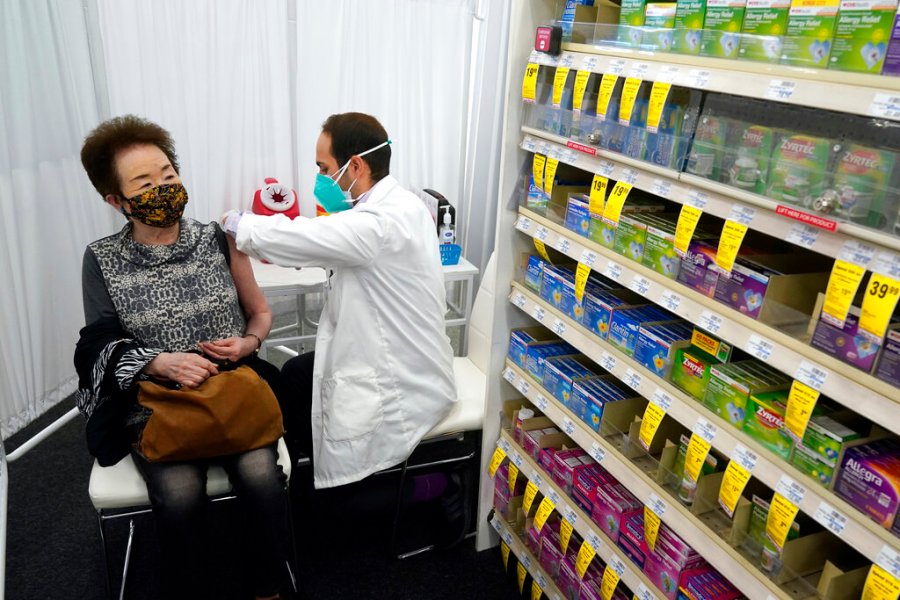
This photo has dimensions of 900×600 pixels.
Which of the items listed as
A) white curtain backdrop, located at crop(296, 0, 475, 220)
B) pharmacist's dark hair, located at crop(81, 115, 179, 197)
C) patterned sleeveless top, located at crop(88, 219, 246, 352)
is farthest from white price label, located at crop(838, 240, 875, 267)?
white curtain backdrop, located at crop(296, 0, 475, 220)

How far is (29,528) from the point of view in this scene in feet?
7.89

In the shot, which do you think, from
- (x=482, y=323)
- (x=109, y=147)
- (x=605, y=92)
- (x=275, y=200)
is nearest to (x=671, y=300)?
(x=605, y=92)

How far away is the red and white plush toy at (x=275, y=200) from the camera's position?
10.5 ft

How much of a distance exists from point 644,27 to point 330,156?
3.36ft

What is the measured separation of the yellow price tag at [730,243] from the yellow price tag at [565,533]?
970 millimetres

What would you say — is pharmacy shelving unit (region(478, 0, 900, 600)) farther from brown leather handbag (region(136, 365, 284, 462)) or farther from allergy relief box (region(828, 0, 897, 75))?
brown leather handbag (region(136, 365, 284, 462))

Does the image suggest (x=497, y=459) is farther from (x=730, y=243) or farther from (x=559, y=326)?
(x=730, y=243)

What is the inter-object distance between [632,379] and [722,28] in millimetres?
806

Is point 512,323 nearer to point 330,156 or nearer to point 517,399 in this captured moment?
point 517,399

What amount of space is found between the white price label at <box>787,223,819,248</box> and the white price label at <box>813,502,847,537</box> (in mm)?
461

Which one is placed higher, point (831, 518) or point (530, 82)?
point (530, 82)

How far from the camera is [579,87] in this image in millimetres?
1619

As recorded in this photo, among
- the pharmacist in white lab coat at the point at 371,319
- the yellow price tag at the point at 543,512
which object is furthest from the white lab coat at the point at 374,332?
the yellow price tag at the point at 543,512

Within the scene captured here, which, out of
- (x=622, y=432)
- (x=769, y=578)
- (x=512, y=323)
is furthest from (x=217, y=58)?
(x=769, y=578)
